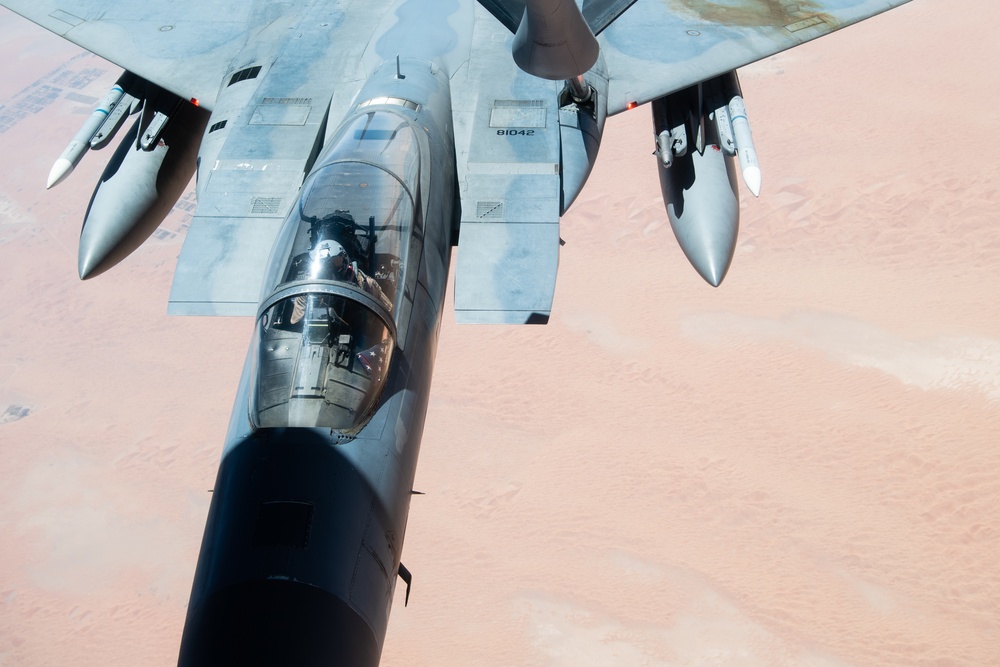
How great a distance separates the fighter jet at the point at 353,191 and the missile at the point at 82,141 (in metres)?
0.05

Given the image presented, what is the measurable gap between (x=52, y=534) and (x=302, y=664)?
16.8 metres

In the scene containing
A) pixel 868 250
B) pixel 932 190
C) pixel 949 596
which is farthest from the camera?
pixel 932 190

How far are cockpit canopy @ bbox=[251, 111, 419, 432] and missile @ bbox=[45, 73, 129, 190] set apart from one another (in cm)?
532

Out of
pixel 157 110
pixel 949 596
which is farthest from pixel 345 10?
pixel 949 596

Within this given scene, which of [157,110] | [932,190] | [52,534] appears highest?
[157,110]

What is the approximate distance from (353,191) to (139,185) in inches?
241

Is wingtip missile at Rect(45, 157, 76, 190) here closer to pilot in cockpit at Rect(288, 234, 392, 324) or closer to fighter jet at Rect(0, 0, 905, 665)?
fighter jet at Rect(0, 0, 905, 665)

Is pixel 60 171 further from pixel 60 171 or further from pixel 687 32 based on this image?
pixel 687 32

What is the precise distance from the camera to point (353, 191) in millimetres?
8469

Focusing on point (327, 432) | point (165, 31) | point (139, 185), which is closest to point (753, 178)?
point (327, 432)

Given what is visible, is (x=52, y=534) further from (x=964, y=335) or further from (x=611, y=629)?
(x=964, y=335)

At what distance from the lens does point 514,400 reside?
2095cm

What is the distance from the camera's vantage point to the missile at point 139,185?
12.1m

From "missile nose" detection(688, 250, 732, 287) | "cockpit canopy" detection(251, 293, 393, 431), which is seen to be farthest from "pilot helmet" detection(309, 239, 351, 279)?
"missile nose" detection(688, 250, 732, 287)
